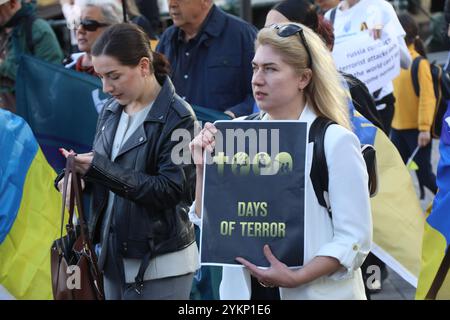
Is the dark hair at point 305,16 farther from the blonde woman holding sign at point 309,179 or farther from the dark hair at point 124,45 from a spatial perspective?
the blonde woman holding sign at point 309,179

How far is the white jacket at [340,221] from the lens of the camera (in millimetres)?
3199

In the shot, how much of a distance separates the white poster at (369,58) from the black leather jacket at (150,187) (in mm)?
1982

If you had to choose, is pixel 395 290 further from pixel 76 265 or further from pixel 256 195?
pixel 256 195

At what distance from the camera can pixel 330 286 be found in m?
3.27

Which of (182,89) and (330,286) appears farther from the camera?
(182,89)

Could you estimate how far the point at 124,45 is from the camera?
4238mm

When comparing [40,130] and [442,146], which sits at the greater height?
[442,146]

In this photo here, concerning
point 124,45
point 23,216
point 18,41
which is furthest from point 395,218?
point 18,41

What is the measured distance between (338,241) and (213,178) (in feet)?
1.55

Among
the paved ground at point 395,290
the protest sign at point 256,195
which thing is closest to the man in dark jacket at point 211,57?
the paved ground at point 395,290

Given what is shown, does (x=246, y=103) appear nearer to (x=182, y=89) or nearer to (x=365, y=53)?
(x=182, y=89)

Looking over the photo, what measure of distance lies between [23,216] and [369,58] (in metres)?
2.58

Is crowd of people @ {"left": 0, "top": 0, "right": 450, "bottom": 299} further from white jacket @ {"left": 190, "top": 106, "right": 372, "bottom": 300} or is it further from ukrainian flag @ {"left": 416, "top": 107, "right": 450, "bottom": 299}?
ukrainian flag @ {"left": 416, "top": 107, "right": 450, "bottom": 299}
